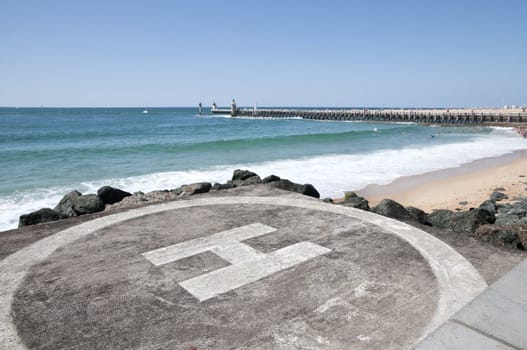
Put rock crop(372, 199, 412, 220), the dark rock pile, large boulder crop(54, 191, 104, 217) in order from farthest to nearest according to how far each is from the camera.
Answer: large boulder crop(54, 191, 104, 217), rock crop(372, 199, 412, 220), the dark rock pile

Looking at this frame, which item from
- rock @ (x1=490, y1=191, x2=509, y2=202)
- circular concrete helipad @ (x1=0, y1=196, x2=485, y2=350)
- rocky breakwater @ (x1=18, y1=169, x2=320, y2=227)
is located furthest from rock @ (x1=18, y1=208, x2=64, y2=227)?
rock @ (x1=490, y1=191, x2=509, y2=202)

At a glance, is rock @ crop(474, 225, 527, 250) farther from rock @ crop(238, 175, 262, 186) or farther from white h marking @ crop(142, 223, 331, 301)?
rock @ crop(238, 175, 262, 186)

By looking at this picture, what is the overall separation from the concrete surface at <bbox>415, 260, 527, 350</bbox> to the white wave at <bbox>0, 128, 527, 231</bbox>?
32.6 feet

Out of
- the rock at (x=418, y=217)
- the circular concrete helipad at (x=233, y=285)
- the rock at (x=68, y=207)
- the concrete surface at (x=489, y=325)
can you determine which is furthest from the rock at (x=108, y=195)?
the concrete surface at (x=489, y=325)

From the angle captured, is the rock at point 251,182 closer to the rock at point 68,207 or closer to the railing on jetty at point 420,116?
the rock at point 68,207

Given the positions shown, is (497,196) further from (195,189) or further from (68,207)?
(68,207)

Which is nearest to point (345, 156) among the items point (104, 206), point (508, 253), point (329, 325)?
point (104, 206)

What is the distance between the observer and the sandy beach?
11.9 metres

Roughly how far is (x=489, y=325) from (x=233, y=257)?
2.79 m

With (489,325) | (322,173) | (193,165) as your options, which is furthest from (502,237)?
(193,165)

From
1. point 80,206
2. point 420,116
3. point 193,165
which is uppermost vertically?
point 420,116

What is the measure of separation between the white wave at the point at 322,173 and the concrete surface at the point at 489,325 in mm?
9943

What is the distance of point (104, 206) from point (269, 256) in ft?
17.6

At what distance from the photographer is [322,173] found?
1664 centimetres
